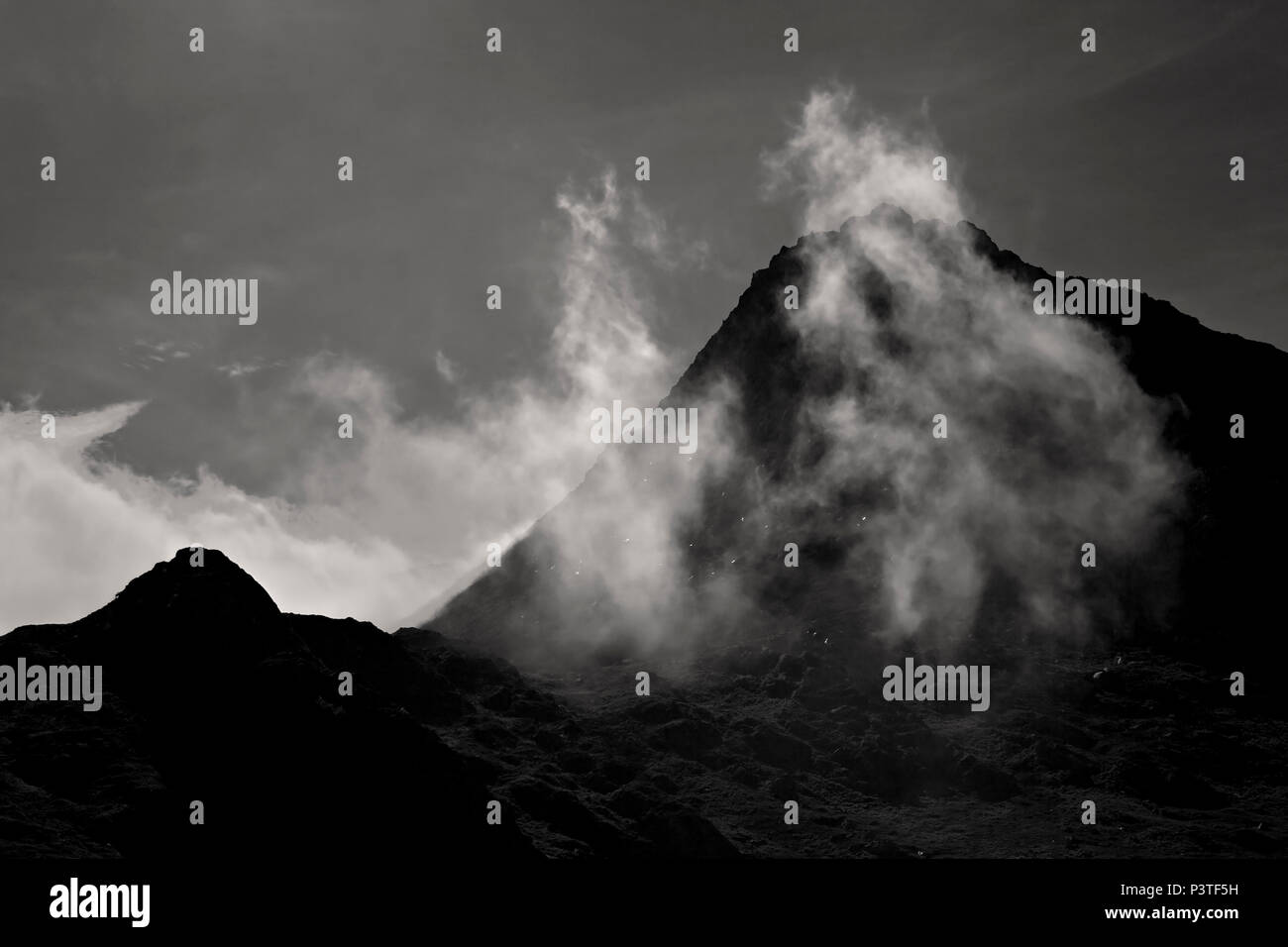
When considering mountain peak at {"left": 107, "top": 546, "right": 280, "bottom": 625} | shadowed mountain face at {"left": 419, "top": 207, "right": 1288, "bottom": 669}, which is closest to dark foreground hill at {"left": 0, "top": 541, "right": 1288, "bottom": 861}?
mountain peak at {"left": 107, "top": 546, "right": 280, "bottom": 625}

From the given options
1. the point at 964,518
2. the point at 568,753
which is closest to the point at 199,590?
the point at 568,753

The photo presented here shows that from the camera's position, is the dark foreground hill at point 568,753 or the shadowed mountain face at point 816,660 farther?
the shadowed mountain face at point 816,660

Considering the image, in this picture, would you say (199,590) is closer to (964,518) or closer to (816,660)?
(816,660)

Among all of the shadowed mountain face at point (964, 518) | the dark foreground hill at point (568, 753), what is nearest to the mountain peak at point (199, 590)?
the dark foreground hill at point (568, 753)

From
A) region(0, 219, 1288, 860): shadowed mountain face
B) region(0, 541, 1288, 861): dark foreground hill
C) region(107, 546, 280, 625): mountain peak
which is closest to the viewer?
region(0, 541, 1288, 861): dark foreground hill

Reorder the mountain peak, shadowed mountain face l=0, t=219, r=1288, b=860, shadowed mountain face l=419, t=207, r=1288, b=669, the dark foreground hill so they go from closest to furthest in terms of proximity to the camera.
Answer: the dark foreground hill
shadowed mountain face l=0, t=219, r=1288, b=860
the mountain peak
shadowed mountain face l=419, t=207, r=1288, b=669

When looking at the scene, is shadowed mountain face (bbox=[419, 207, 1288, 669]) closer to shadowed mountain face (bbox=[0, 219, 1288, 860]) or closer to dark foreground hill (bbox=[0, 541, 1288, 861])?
shadowed mountain face (bbox=[0, 219, 1288, 860])

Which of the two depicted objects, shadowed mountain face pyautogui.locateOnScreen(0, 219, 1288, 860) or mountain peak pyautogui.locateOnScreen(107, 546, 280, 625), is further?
mountain peak pyautogui.locateOnScreen(107, 546, 280, 625)

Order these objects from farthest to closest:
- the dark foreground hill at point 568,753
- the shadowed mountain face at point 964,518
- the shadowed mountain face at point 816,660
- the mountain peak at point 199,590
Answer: the shadowed mountain face at point 964,518 < the mountain peak at point 199,590 < the shadowed mountain face at point 816,660 < the dark foreground hill at point 568,753

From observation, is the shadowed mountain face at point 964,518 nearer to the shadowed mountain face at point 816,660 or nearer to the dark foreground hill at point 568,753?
the shadowed mountain face at point 816,660
